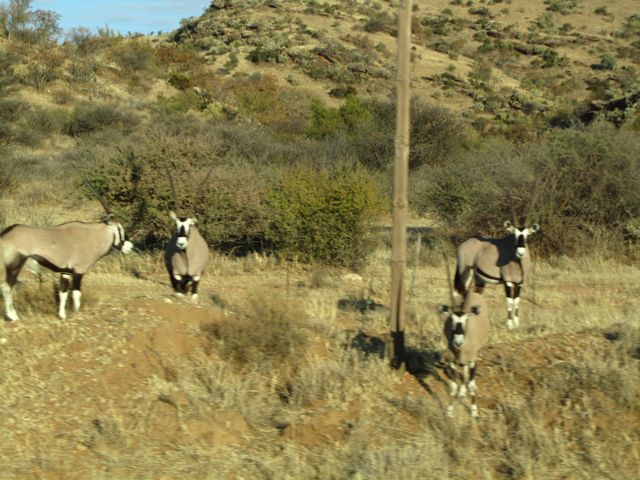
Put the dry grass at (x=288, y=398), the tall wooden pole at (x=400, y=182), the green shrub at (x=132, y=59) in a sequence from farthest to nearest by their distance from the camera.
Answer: the green shrub at (x=132, y=59)
the tall wooden pole at (x=400, y=182)
the dry grass at (x=288, y=398)

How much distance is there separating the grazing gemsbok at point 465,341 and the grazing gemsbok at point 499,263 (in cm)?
297

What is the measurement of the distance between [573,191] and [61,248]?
454 inches

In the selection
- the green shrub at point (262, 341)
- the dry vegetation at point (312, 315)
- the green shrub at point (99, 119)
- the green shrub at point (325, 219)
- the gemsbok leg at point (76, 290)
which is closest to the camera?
the dry vegetation at point (312, 315)

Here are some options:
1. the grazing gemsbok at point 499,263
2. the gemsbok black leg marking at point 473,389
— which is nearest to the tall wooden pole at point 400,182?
the gemsbok black leg marking at point 473,389

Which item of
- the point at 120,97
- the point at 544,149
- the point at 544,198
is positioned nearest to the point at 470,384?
the point at 544,198

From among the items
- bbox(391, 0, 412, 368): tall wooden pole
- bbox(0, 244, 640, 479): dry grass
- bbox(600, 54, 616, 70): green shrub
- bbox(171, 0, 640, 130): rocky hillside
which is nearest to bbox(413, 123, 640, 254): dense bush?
bbox(0, 244, 640, 479): dry grass

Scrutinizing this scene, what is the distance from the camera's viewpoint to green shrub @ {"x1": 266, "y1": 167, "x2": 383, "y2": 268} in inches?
614

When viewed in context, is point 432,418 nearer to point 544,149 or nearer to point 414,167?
point 544,149

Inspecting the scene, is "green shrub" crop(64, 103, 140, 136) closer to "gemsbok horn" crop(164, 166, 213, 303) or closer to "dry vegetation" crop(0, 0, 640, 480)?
"dry vegetation" crop(0, 0, 640, 480)

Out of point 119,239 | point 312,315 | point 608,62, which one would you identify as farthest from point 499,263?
point 608,62

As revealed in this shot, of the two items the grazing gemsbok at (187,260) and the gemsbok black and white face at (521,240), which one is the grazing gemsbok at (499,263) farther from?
the grazing gemsbok at (187,260)

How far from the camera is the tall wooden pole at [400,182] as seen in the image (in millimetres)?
7863

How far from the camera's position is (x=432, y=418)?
7316mm

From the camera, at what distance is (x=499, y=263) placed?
1115cm
